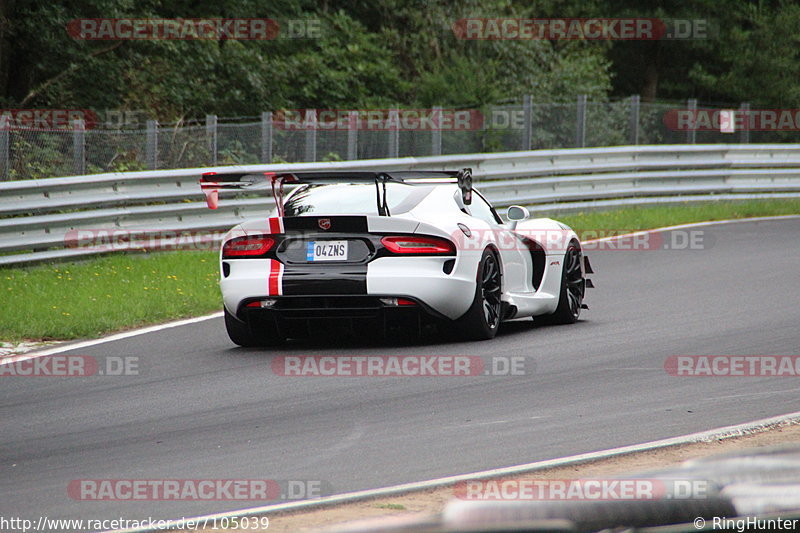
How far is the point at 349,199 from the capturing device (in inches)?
383

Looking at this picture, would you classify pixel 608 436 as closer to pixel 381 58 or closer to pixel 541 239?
pixel 541 239

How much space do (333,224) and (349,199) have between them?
0.45 metres

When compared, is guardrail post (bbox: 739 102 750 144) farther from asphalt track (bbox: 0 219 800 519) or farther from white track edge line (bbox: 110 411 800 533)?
white track edge line (bbox: 110 411 800 533)

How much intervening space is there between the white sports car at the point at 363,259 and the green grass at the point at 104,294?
1818mm

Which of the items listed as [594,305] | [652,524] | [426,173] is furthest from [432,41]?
[652,524]

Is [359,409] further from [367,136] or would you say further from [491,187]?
[491,187]

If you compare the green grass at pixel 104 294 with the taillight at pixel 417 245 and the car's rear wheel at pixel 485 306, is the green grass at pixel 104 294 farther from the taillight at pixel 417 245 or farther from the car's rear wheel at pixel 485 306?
the car's rear wheel at pixel 485 306

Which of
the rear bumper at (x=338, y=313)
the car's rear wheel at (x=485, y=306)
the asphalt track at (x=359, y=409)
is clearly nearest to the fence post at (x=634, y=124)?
the asphalt track at (x=359, y=409)

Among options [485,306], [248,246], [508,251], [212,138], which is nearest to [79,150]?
[212,138]

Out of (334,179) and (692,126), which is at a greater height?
(692,126)

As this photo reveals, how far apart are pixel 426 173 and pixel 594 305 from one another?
341cm

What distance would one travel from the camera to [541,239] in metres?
10.8

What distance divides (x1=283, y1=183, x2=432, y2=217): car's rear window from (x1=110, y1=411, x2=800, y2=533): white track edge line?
140 inches

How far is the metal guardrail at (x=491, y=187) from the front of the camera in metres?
14.6
